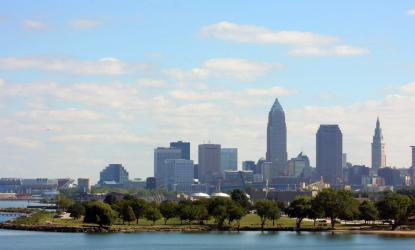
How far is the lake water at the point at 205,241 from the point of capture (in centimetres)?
10438

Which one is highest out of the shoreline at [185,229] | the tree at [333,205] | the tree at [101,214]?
the tree at [333,205]

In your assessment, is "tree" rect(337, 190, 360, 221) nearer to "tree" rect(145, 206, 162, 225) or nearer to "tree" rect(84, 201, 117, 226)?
"tree" rect(145, 206, 162, 225)

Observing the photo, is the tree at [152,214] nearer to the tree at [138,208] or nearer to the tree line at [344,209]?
the tree at [138,208]

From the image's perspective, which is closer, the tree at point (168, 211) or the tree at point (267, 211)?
the tree at point (267, 211)

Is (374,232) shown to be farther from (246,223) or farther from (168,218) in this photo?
(168,218)

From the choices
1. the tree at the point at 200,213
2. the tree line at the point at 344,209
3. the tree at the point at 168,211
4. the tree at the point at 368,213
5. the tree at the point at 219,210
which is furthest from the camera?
the tree at the point at 168,211

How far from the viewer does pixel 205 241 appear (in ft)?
367

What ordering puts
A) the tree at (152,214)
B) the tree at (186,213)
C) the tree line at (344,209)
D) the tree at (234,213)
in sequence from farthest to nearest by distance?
the tree at (152,214) < the tree at (186,213) < the tree at (234,213) < the tree line at (344,209)

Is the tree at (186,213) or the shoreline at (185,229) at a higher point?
the tree at (186,213)

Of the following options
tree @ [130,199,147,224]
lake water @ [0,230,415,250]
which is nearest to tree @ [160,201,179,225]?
tree @ [130,199,147,224]

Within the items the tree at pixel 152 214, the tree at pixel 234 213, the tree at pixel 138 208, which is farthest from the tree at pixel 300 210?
the tree at pixel 138 208

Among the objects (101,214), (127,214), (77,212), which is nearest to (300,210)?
(127,214)

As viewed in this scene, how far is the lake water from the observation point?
342ft

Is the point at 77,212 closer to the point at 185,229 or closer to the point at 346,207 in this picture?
the point at 185,229
